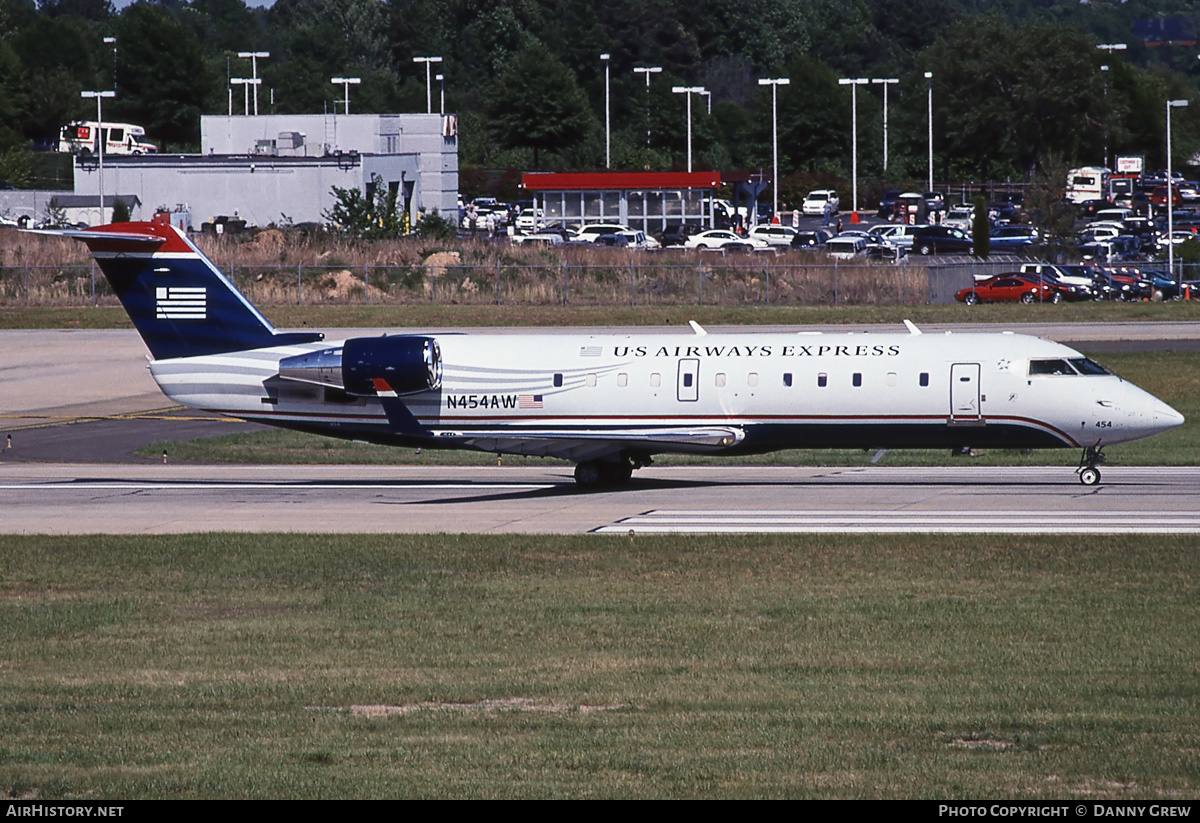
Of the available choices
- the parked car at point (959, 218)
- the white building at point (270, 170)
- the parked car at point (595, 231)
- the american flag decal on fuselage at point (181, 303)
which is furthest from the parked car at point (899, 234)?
the american flag decal on fuselage at point (181, 303)

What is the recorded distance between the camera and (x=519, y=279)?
241 feet

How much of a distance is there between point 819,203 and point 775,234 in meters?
23.9

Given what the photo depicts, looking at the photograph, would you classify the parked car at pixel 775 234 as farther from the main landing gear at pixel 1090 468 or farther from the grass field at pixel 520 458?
the main landing gear at pixel 1090 468

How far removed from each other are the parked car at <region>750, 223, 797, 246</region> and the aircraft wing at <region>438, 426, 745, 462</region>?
6815cm

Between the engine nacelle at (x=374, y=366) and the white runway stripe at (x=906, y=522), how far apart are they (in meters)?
5.50

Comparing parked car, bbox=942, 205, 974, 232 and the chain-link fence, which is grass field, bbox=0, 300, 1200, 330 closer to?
the chain-link fence

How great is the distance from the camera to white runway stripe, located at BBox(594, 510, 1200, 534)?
23.7 m

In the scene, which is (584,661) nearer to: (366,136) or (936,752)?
(936,752)

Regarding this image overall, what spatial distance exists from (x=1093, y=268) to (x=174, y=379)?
55.9m

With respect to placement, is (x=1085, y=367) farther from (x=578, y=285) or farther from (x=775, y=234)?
(x=775, y=234)

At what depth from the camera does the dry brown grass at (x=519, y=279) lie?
235 ft

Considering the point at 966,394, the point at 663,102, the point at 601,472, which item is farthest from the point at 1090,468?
the point at 663,102

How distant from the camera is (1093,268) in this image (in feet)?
246
